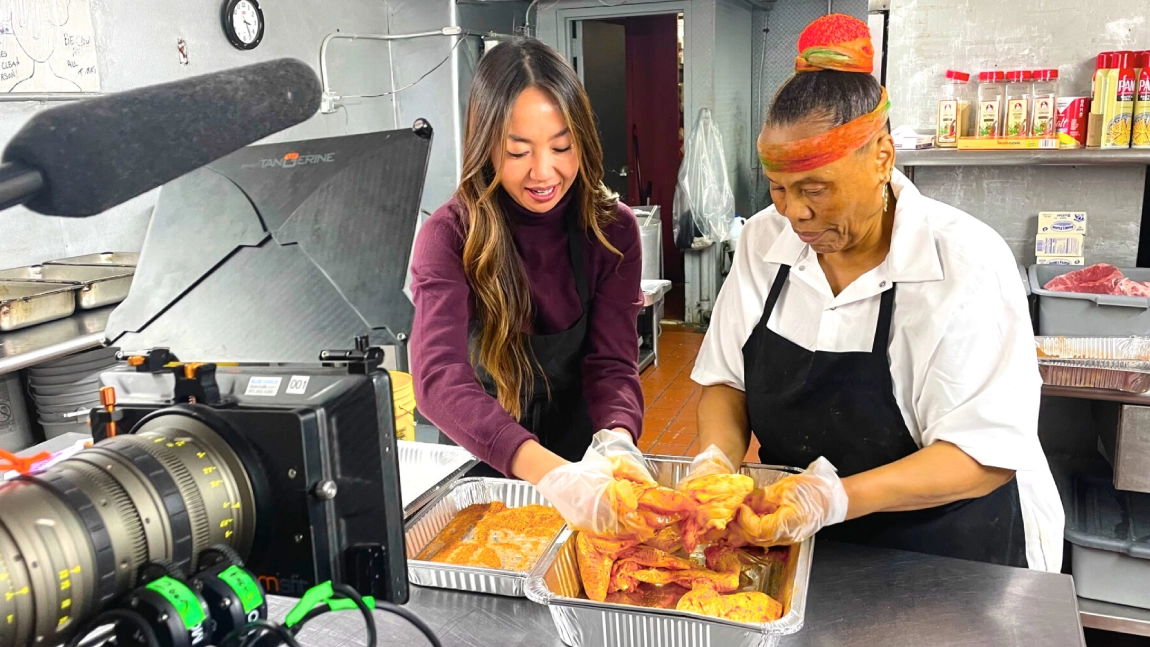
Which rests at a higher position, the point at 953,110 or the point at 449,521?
the point at 953,110

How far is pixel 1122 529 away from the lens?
109 inches

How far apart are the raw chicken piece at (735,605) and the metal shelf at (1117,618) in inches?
81.5

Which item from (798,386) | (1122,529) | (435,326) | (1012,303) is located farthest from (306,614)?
(1122,529)

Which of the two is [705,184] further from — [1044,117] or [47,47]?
[47,47]

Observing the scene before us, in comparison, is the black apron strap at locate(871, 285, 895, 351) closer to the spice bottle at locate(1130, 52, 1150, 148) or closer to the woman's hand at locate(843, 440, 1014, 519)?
the woman's hand at locate(843, 440, 1014, 519)

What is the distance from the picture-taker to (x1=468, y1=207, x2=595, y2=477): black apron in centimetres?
190

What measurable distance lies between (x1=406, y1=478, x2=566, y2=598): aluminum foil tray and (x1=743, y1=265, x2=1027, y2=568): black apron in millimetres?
533

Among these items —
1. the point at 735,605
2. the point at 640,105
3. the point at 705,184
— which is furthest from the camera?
the point at 640,105

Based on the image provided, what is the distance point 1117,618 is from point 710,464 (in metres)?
2.03

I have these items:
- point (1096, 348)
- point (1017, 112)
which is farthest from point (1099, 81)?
point (1096, 348)

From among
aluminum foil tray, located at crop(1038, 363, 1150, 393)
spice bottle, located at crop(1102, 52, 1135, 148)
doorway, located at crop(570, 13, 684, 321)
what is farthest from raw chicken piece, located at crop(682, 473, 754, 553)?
doorway, located at crop(570, 13, 684, 321)

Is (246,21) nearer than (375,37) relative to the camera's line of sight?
Yes

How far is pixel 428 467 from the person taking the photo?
1.88 m

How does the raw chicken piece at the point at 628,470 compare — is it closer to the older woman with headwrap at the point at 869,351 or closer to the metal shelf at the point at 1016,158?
the older woman with headwrap at the point at 869,351
